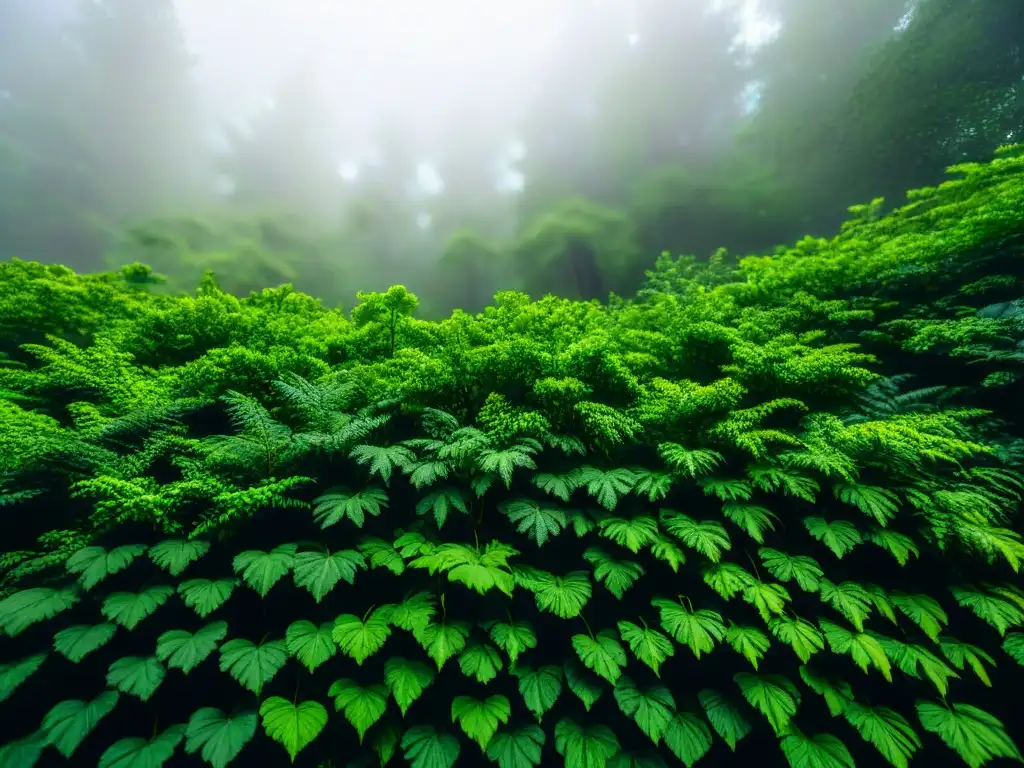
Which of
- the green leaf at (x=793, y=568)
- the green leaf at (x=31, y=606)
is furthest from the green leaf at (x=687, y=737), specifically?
the green leaf at (x=31, y=606)

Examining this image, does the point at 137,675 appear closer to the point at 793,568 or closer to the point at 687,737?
the point at 687,737

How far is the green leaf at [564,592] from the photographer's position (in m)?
1.53

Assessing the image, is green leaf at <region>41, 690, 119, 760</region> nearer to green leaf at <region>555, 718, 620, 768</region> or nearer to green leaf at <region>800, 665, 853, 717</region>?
green leaf at <region>555, 718, 620, 768</region>

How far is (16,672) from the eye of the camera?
129 cm

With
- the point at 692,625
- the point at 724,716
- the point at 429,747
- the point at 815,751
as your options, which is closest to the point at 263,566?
the point at 429,747

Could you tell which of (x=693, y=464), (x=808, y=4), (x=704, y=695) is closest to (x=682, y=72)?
(x=808, y=4)

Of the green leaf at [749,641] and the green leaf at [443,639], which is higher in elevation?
the green leaf at [443,639]

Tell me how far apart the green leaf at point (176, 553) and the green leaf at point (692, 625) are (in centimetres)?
200

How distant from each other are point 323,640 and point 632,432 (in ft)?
5.58

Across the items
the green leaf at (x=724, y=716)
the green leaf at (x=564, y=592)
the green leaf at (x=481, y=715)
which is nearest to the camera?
the green leaf at (x=481, y=715)

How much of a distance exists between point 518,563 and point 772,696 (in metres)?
1.13

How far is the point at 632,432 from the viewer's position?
199 centimetres

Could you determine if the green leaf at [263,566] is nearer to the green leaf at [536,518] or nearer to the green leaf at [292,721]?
the green leaf at [292,721]

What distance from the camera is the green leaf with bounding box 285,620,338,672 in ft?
4.47
